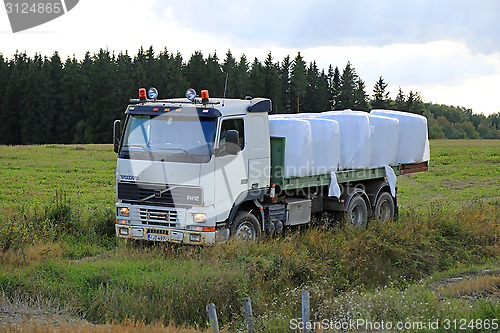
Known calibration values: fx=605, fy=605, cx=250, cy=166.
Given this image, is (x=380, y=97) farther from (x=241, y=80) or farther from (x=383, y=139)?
(x=383, y=139)

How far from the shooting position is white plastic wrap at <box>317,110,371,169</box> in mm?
14383

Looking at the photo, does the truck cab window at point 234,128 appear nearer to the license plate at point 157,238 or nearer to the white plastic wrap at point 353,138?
the license plate at point 157,238

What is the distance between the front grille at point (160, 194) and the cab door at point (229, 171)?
0.45 meters

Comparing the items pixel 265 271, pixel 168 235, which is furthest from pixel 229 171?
pixel 265 271

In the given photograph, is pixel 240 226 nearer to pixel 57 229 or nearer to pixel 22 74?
pixel 57 229

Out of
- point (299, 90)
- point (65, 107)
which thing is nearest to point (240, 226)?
point (299, 90)

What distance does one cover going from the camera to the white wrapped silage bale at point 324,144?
13.4 metres

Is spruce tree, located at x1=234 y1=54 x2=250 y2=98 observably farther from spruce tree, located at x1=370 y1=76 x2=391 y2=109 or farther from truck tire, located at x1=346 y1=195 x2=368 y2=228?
truck tire, located at x1=346 y1=195 x2=368 y2=228

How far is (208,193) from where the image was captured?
11055 mm

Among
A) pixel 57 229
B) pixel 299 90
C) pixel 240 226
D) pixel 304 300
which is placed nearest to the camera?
pixel 304 300

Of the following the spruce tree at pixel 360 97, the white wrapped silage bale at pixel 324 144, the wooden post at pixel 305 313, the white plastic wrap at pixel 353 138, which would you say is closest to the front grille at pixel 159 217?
the white wrapped silage bale at pixel 324 144

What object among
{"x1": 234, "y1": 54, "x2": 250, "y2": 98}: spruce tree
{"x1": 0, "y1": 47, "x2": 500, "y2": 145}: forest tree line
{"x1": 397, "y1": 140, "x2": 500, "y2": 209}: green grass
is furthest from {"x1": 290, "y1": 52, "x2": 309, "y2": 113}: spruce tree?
{"x1": 397, "y1": 140, "x2": 500, "y2": 209}: green grass

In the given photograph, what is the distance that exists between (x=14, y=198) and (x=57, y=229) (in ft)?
24.0

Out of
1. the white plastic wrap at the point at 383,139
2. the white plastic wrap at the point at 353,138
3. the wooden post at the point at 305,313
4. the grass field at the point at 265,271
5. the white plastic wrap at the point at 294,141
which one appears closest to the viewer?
the wooden post at the point at 305,313
